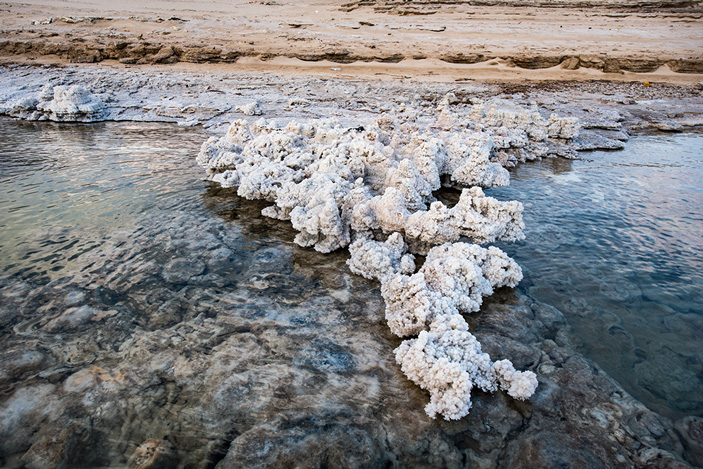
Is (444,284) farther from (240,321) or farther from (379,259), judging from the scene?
(240,321)

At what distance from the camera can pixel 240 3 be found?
100 ft

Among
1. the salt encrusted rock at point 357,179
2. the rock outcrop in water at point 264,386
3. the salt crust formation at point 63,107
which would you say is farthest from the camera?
the salt crust formation at point 63,107

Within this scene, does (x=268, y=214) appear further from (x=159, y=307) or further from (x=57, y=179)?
(x=57, y=179)

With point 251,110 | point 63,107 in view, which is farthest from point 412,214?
point 63,107

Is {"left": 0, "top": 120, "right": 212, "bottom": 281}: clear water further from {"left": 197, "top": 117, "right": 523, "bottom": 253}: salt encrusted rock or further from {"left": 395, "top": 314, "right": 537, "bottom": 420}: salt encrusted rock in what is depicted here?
{"left": 395, "top": 314, "right": 537, "bottom": 420}: salt encrusted rock

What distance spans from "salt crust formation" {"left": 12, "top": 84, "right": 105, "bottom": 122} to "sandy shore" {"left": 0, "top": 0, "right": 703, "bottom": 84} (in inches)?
217

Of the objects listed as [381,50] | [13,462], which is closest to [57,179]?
[13,462]

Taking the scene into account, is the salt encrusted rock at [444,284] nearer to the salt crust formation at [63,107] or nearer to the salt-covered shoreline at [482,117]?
the salt-covered shoreline at [482,117]

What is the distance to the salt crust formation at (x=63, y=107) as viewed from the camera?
995 centimetres

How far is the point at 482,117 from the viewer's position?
925 cm

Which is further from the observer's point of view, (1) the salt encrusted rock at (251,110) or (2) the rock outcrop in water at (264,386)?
(1) the salt encrusted rock at (251,110)

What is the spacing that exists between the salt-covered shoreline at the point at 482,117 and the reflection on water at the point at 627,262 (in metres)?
0.29

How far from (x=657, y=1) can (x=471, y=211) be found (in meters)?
33.4

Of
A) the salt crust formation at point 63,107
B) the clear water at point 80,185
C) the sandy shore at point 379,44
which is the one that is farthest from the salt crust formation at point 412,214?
the sandy shore at point 379,44
